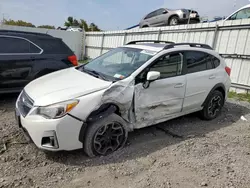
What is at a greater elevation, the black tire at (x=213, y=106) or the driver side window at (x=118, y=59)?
the driver side window at (x=118, y=59)

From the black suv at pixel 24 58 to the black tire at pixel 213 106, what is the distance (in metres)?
3.64

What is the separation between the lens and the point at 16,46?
517 cm

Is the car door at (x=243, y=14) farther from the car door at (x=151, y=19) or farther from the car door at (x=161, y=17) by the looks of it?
the car door at (x=151, y=19)

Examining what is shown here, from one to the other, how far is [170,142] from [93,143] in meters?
1.40

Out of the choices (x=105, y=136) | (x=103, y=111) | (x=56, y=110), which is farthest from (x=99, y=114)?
(x=56, y=110)

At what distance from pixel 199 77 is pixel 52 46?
375 centimetres

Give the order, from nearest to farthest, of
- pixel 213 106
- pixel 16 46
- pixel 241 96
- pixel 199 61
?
1. pixel 199 61
2. pixel 213 106
3. pixel 16 46
4. pixel 241 96

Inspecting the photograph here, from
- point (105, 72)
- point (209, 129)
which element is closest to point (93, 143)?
point (105, 72)

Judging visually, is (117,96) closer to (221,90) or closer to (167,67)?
(167,67)

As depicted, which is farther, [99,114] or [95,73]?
[95,73]

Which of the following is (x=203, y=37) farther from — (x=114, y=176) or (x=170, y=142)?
(x=114, y=176)

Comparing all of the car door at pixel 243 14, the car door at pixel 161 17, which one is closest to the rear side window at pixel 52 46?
the car door at pixel 243 14

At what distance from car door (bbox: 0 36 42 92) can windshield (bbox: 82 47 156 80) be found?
76.7 inches

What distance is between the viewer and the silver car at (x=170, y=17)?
37.3ft
